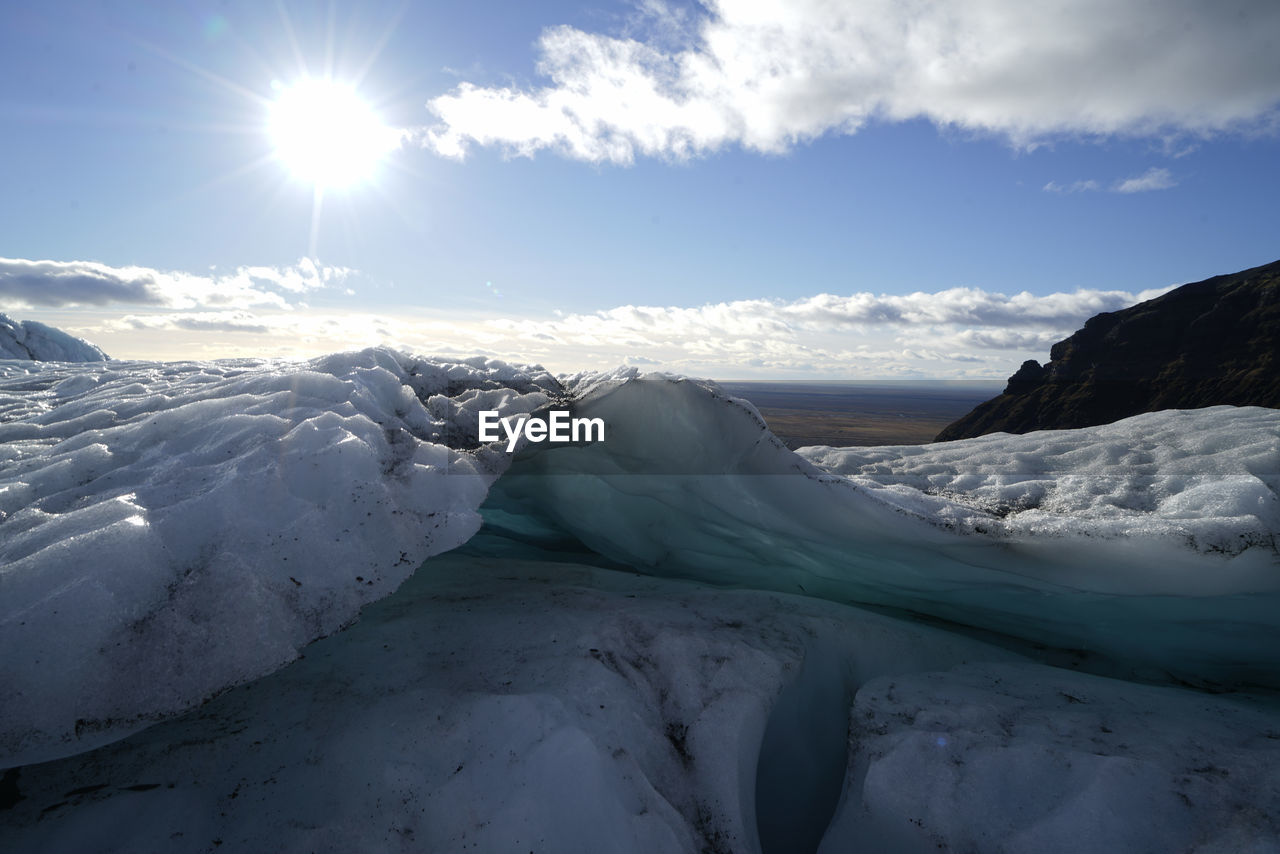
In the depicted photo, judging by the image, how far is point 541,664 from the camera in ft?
9.70

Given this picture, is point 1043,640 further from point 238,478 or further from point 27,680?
point 27,680

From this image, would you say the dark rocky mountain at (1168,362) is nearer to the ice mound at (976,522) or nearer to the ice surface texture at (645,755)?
the ice mound at (976,522)

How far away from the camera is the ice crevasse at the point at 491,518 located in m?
1.97

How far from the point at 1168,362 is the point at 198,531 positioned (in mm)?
27435

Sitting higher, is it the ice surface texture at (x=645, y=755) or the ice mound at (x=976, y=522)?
the ice mound at (x=976, y=522)

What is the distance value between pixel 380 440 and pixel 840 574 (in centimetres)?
333

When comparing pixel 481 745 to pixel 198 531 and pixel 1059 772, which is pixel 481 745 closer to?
pixel 198 531

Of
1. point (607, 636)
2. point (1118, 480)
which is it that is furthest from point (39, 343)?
point (1118, 480)

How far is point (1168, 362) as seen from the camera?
19.8 m

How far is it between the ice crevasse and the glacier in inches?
0.7

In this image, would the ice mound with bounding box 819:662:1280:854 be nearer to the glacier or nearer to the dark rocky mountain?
the glacier

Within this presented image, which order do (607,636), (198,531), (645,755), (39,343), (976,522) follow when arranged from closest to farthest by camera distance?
(198,531) < (645,755) < (607,636) < (976,522) < (39,343)

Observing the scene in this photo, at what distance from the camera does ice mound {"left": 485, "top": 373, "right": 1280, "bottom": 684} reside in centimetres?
308

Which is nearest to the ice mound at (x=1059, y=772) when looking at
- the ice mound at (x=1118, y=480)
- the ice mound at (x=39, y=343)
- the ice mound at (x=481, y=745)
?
the ice mound at (x=481, y=745)
